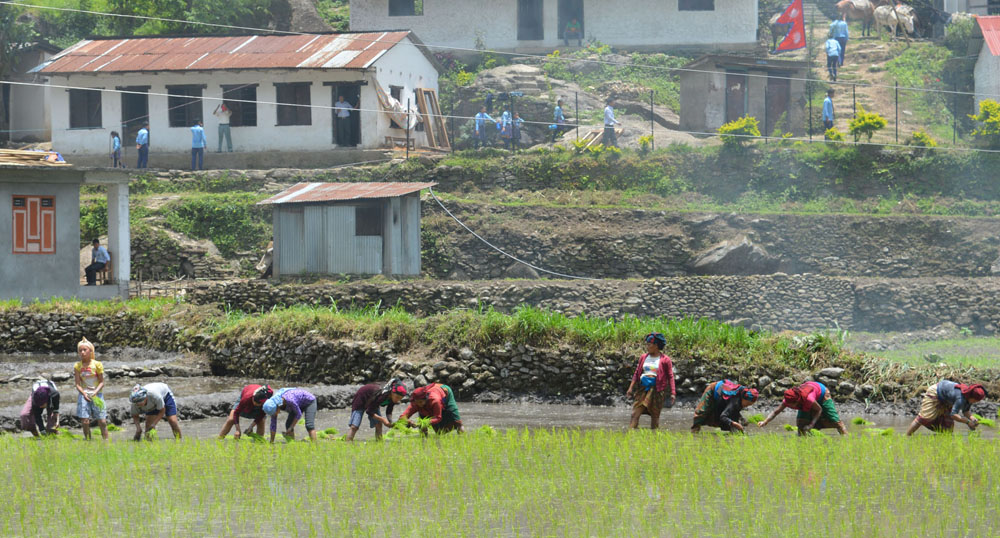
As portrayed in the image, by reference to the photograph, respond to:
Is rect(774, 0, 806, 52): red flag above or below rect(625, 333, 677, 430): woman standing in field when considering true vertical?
above

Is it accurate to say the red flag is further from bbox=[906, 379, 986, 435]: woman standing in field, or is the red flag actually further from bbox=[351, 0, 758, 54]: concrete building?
bbox=[906, 379, 986, 435]: woman standing in field

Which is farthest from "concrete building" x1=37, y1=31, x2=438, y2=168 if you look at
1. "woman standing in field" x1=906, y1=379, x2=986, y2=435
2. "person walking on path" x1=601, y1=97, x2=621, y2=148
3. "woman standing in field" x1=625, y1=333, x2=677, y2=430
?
"woman standing in field" x1=906, y1=379, x2=986, y2=435

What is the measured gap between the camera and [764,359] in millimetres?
19000

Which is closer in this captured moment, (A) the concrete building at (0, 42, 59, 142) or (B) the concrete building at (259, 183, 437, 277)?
(B) the concrete building at (259, 183, 437, 277)

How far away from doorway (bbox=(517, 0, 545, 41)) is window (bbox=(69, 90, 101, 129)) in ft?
58.4

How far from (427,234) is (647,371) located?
19.0 m

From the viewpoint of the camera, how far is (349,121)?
39.2 metres

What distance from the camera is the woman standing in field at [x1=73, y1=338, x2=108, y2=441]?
1473cm

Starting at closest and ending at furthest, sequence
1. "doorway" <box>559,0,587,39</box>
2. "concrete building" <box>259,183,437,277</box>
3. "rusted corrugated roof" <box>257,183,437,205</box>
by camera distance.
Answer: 1. "rusted corrugated roof" <box>257,183,437,205</box>
2. "concrete building" <box>259,183,437,277</box>
3. "doorway" <box>559,0,587,39</box>

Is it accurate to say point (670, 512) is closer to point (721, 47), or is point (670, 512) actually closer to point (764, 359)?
point (764, 359)

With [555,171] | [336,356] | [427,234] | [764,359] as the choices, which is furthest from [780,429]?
[555,171]

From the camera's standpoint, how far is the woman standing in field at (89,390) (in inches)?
580

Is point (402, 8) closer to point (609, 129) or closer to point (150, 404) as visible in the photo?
point (609, 129)

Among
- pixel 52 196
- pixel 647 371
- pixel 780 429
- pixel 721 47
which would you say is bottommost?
pixel 780 429
